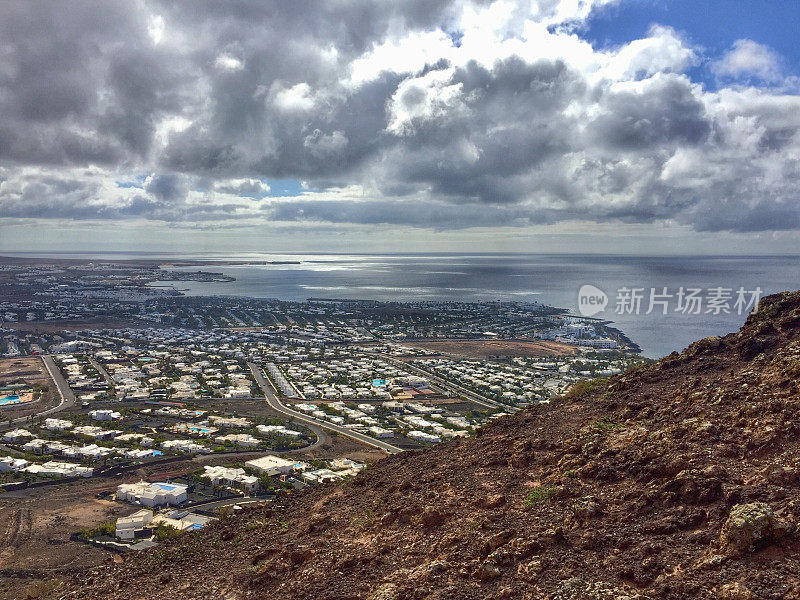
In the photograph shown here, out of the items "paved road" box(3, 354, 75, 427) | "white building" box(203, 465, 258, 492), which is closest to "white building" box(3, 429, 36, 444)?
"paved road" box(3, 354, 75, 427)

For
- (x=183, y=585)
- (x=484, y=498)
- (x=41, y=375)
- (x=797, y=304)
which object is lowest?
(x=41, y=375)

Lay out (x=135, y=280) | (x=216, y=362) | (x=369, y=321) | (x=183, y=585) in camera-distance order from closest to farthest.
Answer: (x=183, y=585), (x=216, y=362), (x=369, y=321), (x=135, y=280)

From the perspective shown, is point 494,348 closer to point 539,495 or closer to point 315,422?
point 315,422

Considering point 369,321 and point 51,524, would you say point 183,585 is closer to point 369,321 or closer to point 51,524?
point 51,524

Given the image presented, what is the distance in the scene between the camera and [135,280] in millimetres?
174875

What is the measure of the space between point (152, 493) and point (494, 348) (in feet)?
171

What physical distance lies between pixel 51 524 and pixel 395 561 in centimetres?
1929

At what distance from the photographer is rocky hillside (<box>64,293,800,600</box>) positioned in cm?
653

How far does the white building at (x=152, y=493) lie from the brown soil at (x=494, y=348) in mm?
44499

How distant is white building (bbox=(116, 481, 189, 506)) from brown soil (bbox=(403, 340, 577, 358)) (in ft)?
146

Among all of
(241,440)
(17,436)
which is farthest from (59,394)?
(241,440)

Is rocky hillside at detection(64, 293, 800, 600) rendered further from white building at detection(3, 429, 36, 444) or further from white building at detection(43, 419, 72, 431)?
white building at detection(43, 419, 72, 431)

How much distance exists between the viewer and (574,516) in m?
8.06

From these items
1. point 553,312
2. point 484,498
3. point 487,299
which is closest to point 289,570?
point 484,498
